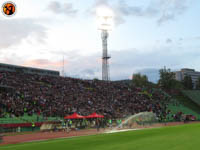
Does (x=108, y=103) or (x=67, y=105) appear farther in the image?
(x=108, y=103)

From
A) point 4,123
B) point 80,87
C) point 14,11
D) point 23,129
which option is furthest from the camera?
point 80,87

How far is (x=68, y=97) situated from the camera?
160 feet

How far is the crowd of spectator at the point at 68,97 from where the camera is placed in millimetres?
39125

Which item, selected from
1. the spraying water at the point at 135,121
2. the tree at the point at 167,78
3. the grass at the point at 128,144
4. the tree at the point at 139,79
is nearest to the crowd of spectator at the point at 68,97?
the spraying water at the point at 135,121

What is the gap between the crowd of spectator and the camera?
39125 millimetres

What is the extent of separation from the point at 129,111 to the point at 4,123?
28572 millimetres

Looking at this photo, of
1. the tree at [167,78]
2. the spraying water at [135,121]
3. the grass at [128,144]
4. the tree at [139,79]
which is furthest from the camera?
the tree at [139,79]

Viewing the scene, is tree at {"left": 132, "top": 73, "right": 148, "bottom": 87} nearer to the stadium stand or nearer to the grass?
the stadium stand

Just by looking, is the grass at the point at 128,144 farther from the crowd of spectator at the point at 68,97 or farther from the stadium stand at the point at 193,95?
the stadium stand at the point at 193,95

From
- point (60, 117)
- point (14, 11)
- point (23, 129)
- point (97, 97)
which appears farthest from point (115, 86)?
point (14, 11)

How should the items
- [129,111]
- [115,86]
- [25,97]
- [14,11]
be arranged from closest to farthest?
[14,11] < [25,97] < [129,111] < [115,86]

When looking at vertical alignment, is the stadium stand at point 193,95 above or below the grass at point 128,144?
above

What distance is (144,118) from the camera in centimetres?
4441

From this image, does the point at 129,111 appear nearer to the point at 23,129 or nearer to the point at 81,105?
the point at 81,105
